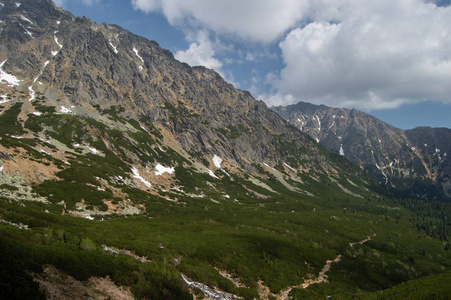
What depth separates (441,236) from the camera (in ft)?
526

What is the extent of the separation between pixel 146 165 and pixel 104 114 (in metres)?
75.2

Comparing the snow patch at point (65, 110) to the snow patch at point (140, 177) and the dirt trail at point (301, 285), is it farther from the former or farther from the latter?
the dirt trail at point (301, 285)

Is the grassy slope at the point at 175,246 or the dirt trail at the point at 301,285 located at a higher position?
the grassy slope at the point at 175,246

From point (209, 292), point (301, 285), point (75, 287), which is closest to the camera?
point (75, 287)

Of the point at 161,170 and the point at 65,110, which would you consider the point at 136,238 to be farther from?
the point at 65,110

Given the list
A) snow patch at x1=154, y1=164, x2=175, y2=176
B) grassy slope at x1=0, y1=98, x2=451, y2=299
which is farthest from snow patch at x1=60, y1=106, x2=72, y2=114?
snow patch at x1=154, y1=164, x2=175, y2=176

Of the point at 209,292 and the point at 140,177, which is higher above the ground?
the point at 140,177

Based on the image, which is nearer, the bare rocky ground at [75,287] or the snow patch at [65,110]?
the bare rocky ground at [75,287]

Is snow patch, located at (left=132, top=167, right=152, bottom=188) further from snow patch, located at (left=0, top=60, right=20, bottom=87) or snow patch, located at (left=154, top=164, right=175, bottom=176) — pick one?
snow patch, located at (left=0, top=60, right=20, bottom=87)

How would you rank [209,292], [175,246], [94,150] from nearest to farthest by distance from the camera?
1. [209,292]
2. [175,246]
3. [94,150]

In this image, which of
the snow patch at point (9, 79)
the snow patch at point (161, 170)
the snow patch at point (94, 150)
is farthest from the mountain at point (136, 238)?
the snow patch at point (9, 79)

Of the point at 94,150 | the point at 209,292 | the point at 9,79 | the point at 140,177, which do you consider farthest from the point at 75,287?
the point at 9,79

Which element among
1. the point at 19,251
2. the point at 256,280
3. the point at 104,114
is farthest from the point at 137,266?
the point at 104,114

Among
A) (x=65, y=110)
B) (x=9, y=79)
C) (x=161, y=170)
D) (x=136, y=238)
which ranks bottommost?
(x=136, y=238)
